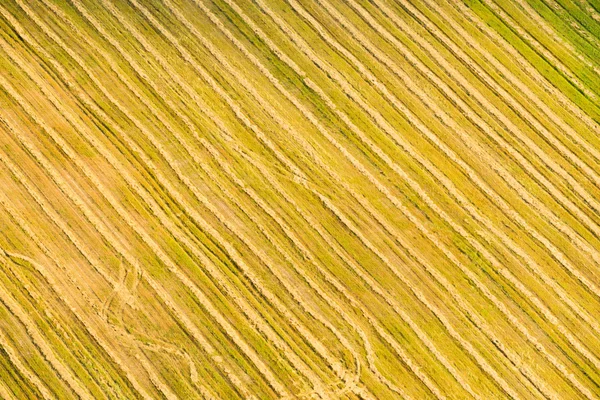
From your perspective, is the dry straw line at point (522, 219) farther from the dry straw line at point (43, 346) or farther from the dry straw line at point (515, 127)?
the dry straw line at point (43, 346)

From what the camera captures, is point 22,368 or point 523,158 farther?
point 523,158

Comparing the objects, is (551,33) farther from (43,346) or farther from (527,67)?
(43,346)

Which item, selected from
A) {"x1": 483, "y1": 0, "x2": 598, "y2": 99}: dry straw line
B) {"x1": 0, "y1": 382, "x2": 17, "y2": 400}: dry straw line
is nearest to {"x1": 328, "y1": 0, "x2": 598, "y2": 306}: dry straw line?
{"x1": 483, "y1": 0, "x2": 598, "y2": 99}: dry straw line

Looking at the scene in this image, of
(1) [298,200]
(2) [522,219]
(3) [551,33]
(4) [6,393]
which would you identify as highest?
(3) [551,33]

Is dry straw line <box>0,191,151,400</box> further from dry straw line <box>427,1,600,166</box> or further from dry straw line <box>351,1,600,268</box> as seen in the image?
dry straw line <box>427,1,600,166</box>

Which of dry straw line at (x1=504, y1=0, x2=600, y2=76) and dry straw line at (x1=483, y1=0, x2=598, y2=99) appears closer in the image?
dry straw line at (x1=483, y1=0, x2=598, y2=99)

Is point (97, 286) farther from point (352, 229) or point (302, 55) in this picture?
point (302, 55)

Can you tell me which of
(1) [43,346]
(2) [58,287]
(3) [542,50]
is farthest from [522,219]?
A: (1) [43,346]

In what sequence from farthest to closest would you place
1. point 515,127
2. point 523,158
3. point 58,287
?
point 515,127 → point 523,158 → point 58,287

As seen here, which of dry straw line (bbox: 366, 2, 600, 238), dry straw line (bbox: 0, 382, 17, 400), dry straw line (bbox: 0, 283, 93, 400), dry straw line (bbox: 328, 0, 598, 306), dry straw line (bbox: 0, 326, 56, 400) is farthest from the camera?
dry straw line (bbox: 366, 2, 600, 238)
